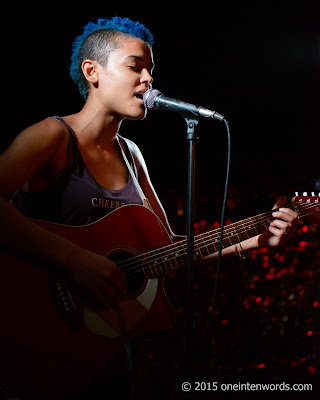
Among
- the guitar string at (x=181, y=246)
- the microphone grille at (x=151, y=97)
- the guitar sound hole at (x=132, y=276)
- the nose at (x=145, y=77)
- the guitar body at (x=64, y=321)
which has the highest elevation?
the nose at (x=145, y=77)

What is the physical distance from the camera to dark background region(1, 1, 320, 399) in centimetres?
235

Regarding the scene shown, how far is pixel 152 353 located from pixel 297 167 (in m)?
2.54

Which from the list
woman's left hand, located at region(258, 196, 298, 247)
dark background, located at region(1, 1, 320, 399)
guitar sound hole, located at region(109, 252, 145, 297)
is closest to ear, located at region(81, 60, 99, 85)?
dark background, located at region(1, 1, 320, 399)

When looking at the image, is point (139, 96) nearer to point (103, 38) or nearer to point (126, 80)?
point (126, 80)

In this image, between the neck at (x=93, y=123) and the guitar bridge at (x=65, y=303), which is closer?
the guitar bridge at (x=65, y=303)

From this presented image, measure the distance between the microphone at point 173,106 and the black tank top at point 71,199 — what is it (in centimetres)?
41

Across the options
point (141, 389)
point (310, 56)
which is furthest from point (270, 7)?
point (141, 389)

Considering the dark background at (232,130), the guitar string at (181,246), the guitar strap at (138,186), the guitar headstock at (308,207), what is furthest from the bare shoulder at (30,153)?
the guitar headstock at (308,207)

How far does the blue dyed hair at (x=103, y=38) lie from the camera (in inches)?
67.8

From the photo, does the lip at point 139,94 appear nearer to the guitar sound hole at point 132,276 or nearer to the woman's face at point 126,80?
the woman's face at point 126,80

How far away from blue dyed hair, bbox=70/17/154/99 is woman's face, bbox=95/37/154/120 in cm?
4

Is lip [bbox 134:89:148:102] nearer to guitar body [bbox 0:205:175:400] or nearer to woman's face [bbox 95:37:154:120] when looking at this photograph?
woman's face [bbox 95:37:154:120]

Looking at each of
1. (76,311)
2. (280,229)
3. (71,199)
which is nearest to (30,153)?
(71,199)

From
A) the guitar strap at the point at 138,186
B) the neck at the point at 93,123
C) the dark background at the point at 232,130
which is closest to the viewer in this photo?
the neck at the point at 93,123
